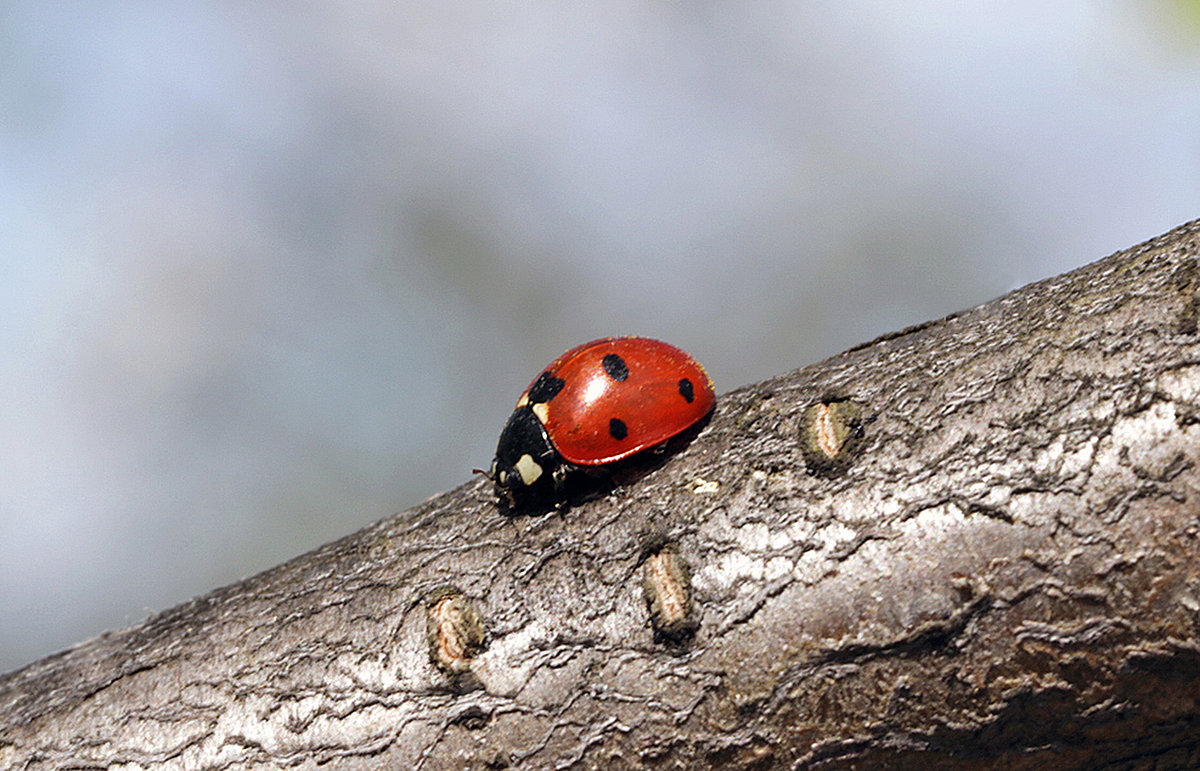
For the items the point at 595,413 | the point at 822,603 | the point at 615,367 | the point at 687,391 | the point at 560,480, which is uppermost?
the point at 615,367

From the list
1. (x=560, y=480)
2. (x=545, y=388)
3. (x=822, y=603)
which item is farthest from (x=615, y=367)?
(x=822, y=603)

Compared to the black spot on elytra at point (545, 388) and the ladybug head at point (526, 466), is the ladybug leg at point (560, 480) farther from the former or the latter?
the black spot on elytra at point (545, 388)

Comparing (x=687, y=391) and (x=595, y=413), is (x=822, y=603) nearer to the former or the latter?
(x=687, y=391)

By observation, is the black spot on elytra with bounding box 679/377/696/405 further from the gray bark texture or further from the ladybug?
the gray bark texture

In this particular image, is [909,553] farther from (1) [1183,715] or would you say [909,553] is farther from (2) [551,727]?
(2) [551,727]

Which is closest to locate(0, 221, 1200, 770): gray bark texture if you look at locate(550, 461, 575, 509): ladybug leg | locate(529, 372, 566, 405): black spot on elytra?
locate(550, 461, 575, 509): ladybug leg

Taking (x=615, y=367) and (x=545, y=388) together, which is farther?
(x=545, y=388)
